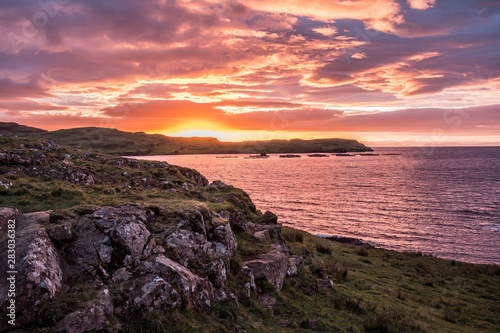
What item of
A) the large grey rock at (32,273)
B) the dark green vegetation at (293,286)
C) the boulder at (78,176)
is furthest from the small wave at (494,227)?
the large grey rock at (32,273)

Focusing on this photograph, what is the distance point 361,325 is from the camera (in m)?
13.1

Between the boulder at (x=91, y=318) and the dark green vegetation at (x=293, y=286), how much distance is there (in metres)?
0.22

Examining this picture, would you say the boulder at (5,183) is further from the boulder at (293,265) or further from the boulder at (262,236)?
the boulder at (293,265)

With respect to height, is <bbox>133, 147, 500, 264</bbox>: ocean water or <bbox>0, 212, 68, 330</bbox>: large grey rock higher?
<bbox>0, 212, 68, 330</bbox>: large grey rock

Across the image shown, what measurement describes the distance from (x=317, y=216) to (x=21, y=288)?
49763mm

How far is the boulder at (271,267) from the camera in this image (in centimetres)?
1388

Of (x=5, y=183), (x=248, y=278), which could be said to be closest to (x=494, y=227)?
(x=248, y=278)

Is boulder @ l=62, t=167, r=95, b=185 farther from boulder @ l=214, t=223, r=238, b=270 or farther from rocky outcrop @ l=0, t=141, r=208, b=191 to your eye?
boulder @ l=214, t=223, r=238, b=270

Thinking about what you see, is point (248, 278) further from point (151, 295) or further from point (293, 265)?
point (151, 295)

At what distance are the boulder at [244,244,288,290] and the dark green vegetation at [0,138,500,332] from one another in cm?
46

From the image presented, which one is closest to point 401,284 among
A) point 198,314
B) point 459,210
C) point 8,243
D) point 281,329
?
point 281,329

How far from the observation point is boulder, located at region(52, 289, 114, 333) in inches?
286

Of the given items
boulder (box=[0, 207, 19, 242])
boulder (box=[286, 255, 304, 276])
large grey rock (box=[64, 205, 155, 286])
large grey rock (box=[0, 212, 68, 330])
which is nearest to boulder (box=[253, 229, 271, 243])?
boulder (box=[286, 255, 304, 276])

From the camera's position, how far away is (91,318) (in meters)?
7.67
